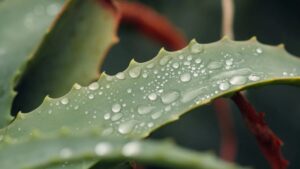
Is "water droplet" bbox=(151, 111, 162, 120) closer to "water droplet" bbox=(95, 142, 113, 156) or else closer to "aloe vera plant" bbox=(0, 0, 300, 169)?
"aloe vera plant" bbox=(0, 0, 300, 169)

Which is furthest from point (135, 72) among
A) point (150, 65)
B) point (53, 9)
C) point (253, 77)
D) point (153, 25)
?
point (153, 25)

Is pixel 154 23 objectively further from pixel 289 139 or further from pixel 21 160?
pixel 21 160

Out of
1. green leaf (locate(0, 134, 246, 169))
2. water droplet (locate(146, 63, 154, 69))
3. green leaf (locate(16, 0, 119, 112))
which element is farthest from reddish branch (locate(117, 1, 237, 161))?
green leaf (locate(0, 134, 246, 169))

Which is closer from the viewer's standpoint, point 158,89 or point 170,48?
point 158,89

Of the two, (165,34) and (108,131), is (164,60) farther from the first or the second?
(165,34)

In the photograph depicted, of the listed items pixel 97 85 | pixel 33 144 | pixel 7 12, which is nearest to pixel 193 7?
pixel 7 12

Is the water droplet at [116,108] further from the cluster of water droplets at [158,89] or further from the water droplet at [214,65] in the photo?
the water droplet at [214,65]

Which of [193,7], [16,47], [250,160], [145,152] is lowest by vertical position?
[250,160]
